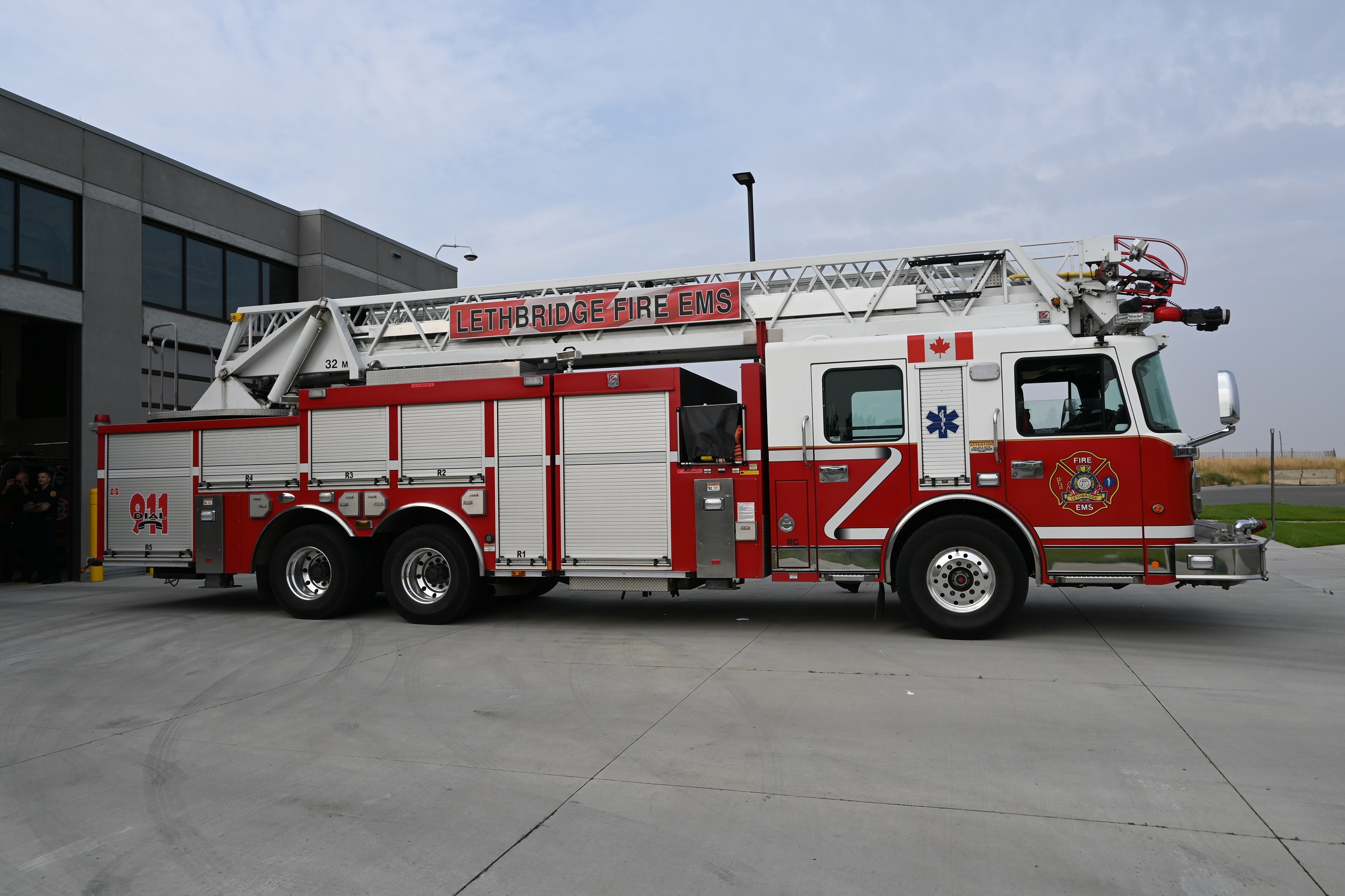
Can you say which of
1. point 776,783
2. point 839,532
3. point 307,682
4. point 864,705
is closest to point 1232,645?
point 839,532

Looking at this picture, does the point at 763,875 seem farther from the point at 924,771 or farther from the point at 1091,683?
the point at 1091,683

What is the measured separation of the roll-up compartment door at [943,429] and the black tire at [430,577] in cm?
454

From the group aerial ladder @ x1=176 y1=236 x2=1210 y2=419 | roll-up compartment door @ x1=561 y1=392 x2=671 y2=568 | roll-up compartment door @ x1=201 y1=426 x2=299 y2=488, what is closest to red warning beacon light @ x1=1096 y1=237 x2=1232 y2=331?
aerial ladder @ x1=176 y1=236 x2=1210 y2=419

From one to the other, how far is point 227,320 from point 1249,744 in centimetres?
1809

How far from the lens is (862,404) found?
826 cm

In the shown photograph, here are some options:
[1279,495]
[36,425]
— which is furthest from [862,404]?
[1279,495]

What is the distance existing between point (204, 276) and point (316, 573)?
33.7ft

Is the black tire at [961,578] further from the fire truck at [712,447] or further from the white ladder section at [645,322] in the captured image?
the white ladder section at [645,322]

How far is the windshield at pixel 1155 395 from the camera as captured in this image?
7.62m

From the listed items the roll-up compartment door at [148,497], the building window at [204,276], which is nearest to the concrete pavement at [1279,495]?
the roll-up compartment door at [148,497]

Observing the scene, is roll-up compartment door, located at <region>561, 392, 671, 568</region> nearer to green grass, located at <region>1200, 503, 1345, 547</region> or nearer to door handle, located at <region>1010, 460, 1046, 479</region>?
door handle, located at <region>1010, 460, 1046, 479</region>

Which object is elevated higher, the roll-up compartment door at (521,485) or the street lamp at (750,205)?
the street lamp at (750,205)

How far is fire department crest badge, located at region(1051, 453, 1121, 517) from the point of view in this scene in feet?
25.0

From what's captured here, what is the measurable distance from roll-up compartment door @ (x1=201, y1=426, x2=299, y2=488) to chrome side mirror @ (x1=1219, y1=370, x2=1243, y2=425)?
8.74 m
